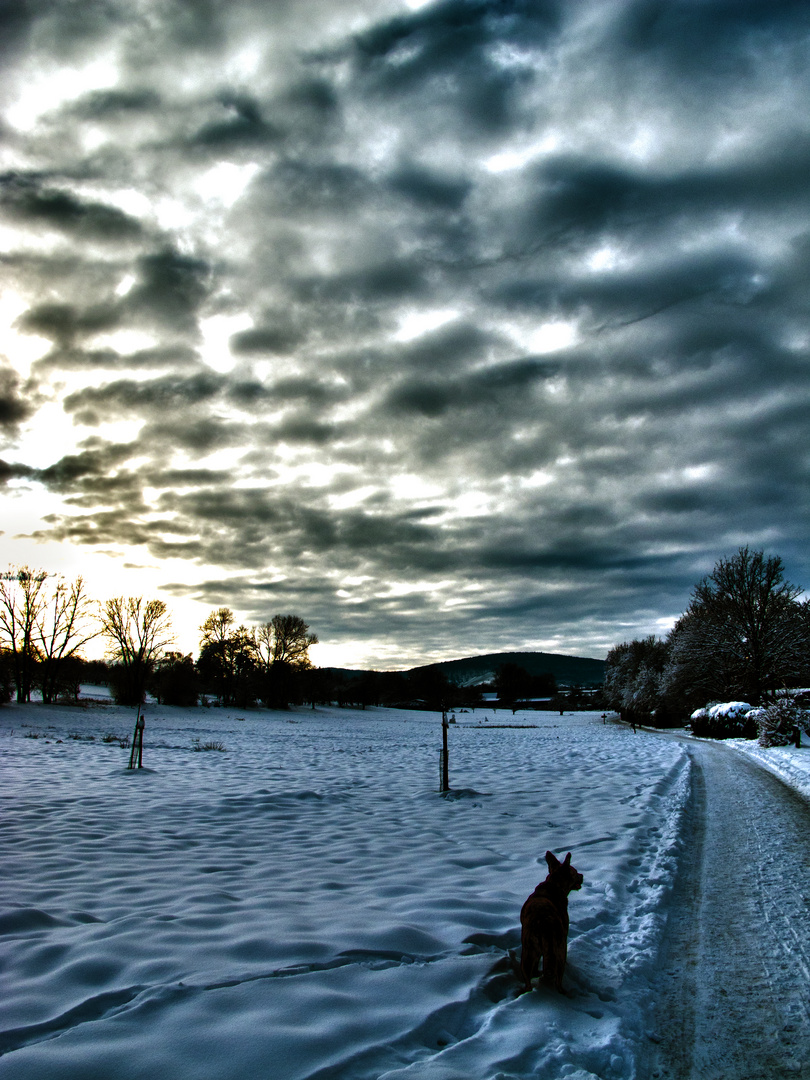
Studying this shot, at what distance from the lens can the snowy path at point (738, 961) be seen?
10.3ft

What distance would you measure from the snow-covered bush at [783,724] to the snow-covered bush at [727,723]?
671cm

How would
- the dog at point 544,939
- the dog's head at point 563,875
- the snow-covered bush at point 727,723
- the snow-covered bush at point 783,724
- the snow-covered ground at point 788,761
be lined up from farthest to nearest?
the snow-covered bush at point 727,723 → the snow-covered bush at point 783,724 → the snow-covered ground at point 788,761 → the dog's head at point 563,875 → the dog at point 544,939

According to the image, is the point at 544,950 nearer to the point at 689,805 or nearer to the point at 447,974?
the point at 447,974

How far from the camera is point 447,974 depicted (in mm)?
4047

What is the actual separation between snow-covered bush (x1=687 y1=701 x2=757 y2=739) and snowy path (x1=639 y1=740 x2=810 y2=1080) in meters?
21.8

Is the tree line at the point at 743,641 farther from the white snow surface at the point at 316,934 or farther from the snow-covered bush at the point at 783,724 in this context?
the white snow surface at the point at 316,934

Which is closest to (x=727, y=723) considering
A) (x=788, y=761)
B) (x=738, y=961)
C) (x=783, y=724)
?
(x=783, y=724)

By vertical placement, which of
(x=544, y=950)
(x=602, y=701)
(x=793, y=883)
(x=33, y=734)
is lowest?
(x=602, y=701)

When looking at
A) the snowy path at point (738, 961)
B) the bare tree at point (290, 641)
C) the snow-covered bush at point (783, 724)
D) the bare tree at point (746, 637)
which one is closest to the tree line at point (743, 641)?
the bare tree at point (746, 637)

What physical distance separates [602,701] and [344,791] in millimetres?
101009

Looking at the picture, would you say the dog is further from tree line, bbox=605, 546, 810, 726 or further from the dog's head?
tree line, bbox=605, 546, 810, 726

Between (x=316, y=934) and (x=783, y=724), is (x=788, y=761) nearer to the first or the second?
(x=783, y=724)

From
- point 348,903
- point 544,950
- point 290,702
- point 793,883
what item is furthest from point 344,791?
point 290,702

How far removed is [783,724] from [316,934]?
20.0 meters
